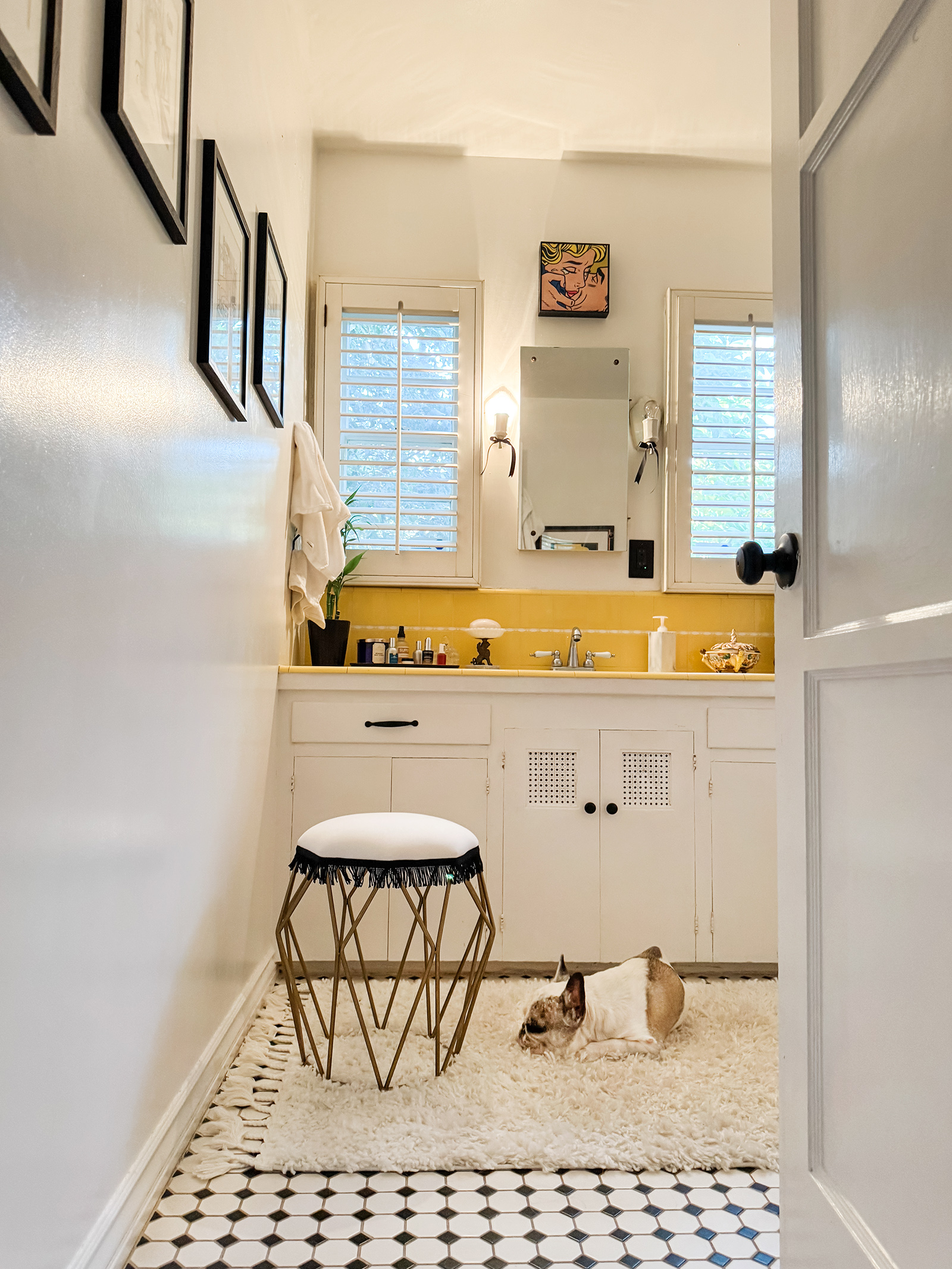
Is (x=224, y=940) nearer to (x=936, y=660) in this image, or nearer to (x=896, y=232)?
(x=936, y=660)

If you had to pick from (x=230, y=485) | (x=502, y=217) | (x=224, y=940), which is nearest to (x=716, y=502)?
(x=502, y=217)

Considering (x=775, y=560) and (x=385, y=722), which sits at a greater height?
(x=775, y=560)

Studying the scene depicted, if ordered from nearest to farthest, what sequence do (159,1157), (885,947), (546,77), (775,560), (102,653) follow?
(885,947)
(775,560)
(102,653)
(159,1157)
(546,77)

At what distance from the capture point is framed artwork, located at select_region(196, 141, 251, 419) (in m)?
1.62

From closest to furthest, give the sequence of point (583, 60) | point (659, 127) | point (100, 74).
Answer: point (100, 74), point (583, 60), point (659, 127)

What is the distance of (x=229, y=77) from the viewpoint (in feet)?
6.23

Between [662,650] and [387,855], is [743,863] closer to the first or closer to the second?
[662,650]

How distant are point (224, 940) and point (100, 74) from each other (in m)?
1.59

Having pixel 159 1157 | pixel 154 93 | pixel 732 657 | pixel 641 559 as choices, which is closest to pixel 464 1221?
pixel 159 1157

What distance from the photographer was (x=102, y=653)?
1.18m

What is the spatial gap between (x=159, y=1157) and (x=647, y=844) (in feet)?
5.23

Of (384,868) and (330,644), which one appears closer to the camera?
(384,868)

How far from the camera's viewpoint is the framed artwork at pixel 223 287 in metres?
1.62

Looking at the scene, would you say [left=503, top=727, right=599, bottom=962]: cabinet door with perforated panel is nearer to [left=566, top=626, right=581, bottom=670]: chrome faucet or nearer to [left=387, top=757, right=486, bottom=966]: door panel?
[left=387, top=757, right=486, bottom=966]: door panel
